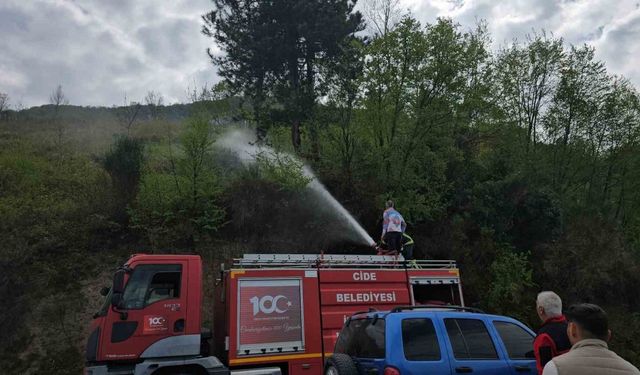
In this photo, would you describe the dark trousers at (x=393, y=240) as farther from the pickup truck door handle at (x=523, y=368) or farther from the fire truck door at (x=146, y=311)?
the pickup truck door handle at (x=523, y=368)

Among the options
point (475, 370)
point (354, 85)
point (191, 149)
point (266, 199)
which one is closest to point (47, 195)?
point (191, 149)

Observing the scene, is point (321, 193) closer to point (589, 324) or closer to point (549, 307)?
point (549, 307)

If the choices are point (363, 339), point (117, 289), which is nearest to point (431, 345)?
point (363, 339)

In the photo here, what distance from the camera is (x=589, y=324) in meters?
3.00

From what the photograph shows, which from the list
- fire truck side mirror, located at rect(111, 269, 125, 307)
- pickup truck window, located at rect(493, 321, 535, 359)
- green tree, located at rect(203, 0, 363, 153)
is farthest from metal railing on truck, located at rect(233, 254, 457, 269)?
green tree, located at rect(203, 0, 363, 153)

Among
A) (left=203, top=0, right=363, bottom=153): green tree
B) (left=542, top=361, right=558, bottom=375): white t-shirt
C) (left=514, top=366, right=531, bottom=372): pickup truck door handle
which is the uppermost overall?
(left=203, top=0, right=363, bottom=153): green tree

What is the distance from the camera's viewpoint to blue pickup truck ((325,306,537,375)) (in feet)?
18.7

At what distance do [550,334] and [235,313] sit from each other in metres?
5.30

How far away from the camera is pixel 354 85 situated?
61.5 feet

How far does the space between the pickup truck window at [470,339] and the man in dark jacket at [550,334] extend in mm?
1408

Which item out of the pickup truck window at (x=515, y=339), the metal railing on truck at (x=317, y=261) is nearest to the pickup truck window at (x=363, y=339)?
the pickup truck window at (x=515, y=339)

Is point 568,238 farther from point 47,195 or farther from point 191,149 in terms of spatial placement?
point 47,195

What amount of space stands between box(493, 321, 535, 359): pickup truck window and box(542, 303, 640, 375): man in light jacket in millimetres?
3575

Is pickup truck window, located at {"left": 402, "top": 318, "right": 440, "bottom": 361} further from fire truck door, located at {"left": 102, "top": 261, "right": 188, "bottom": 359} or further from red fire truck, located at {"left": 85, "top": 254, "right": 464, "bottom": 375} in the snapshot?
fire truck door, located at {"left": 102, "top": 261, "right": 188, "bottom": 359}
